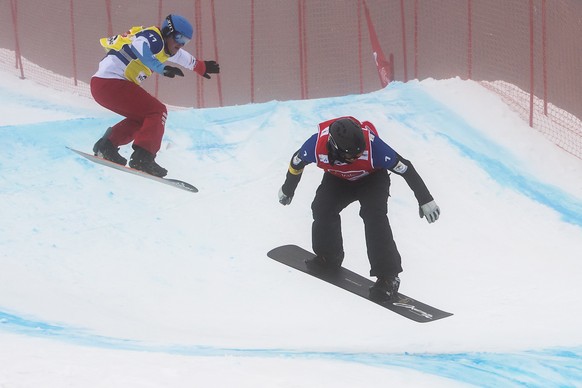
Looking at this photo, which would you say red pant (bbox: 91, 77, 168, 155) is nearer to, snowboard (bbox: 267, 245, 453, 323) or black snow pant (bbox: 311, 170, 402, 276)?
snowboard (bbox: 267, 245, 453, 323)

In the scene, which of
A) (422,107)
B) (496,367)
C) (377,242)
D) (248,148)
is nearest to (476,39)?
(422,107)

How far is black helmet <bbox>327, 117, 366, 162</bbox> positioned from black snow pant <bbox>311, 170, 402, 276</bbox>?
44cm

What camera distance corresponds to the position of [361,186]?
5.97m

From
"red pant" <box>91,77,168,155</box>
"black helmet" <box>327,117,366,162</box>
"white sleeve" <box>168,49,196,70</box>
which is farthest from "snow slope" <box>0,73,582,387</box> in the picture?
"white sleeve" <box>168,49,196,70</box>

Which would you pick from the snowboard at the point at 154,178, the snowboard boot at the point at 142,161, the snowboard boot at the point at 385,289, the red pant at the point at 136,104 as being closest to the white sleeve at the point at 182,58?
the red pant at the point at 136,104

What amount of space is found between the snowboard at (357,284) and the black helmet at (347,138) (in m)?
1.05

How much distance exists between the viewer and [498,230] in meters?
8.44

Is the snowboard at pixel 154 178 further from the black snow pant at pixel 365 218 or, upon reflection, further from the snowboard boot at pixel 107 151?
the black snow pant at pixel 365 218

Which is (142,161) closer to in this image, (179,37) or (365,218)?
(179,37)

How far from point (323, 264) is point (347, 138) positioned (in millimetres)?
1273

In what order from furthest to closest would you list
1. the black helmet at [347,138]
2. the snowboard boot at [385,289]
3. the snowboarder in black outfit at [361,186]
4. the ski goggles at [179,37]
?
the ski goggles at [179,37] → the snowboard boot at [385,289] → the snowboarder in black outfit at [361,186] → the black helmet at [347,138]

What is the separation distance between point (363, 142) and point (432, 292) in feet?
6.98

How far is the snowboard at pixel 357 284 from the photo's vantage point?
18.8ft

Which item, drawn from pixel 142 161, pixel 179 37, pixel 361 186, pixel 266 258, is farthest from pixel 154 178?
pixel 361 186
